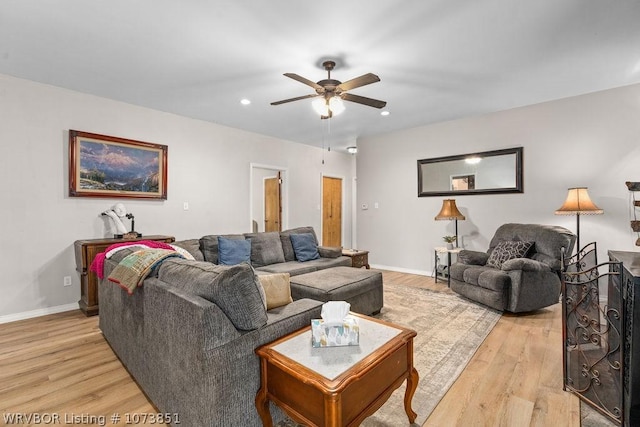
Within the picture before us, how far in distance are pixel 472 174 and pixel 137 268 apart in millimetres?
4698

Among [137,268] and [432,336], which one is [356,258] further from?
[137,268]

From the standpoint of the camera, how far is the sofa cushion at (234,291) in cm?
134

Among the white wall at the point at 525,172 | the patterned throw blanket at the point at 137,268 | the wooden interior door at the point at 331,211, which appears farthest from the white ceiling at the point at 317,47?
the wooden interior door at the point at 331,211

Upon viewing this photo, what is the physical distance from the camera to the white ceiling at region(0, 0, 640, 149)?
7.09 ft

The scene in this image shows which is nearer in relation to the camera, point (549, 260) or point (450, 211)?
point (549, 260)

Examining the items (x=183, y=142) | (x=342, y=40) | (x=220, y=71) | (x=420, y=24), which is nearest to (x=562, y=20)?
(x=420, y=24)

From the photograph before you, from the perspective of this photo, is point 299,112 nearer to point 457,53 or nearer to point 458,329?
point 457,53

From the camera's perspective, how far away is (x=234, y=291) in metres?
1.35

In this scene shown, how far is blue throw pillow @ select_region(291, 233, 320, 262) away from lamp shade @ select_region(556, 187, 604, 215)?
10.2 ft

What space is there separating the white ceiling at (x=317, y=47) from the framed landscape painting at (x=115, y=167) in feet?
1.90

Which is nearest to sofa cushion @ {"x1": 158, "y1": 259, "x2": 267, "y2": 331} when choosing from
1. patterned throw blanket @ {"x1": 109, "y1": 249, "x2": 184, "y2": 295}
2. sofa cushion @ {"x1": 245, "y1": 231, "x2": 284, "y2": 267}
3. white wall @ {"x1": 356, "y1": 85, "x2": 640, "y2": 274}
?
patterned throw blanket @ {"x1": 109, "y1": 249, "x2": 184, "y2": 295}

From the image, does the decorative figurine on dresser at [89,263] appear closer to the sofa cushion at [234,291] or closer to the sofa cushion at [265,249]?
the sofa cushion at [265,249]

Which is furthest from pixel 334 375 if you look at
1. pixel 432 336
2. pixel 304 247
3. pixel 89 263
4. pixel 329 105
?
pixel 89 263

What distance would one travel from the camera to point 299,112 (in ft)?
14.4
